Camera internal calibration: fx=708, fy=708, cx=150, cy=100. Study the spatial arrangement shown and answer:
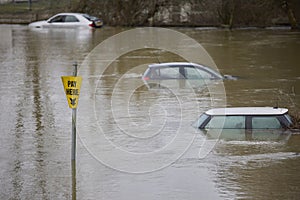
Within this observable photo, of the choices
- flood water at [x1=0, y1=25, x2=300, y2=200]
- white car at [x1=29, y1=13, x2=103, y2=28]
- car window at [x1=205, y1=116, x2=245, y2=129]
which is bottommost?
white car at [x1=29, y1=13, x2=103, y2=28]

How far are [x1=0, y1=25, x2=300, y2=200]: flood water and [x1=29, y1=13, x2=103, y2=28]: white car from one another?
14.0 meters

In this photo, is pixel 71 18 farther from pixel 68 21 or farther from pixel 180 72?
pixel 180 72

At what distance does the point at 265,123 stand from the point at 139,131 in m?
3.28

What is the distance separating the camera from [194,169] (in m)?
14.9

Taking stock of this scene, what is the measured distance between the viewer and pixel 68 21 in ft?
172

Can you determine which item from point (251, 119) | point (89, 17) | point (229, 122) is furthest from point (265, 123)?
point (89, 17)

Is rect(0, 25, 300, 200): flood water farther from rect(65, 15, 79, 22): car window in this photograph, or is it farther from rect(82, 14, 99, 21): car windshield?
rect(65, 15, 79, 22): car window

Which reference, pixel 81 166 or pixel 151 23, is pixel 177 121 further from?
pixel 151 23

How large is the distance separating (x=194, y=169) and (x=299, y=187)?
91.7 inches

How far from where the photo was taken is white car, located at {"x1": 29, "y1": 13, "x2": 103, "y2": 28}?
51.5 m

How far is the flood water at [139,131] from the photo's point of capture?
13.8m

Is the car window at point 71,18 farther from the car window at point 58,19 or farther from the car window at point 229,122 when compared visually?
the car window at point 229,122

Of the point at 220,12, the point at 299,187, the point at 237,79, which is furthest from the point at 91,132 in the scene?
the point at 220,12

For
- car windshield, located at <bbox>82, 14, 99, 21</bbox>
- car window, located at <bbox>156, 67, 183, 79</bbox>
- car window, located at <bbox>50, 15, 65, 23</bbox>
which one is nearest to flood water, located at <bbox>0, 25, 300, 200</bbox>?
car window, located at <bbox>156, 67, 183, 79</bbox>
